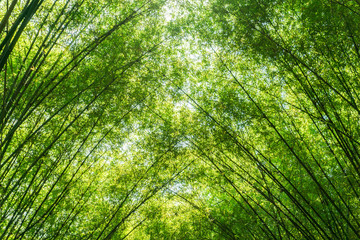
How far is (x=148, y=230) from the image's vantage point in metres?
7.52

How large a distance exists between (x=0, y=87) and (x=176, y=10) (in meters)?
3.20

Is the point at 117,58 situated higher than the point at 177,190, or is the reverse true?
the point at 117,58

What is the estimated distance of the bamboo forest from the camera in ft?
11.1

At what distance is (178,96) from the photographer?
4.78 metres

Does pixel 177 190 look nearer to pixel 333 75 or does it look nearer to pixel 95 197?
pixel 95 197

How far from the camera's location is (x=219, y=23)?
412 cm

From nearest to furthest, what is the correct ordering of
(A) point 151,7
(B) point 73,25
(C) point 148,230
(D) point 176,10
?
(B) point 73,25 < (A) point 151,7 < (D) point 176,10 < (C) point 148,230

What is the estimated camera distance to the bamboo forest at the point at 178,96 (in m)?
3.40

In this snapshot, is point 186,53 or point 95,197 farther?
point 95,197

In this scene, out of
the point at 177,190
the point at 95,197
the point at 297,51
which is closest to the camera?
the point at 297,51

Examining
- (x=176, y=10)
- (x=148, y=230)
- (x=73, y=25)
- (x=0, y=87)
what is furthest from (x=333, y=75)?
(x=148, y=230)

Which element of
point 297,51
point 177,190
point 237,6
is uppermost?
point 237,6

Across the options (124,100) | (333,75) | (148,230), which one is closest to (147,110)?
(124,100)

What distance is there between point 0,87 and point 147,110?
2.47 m
